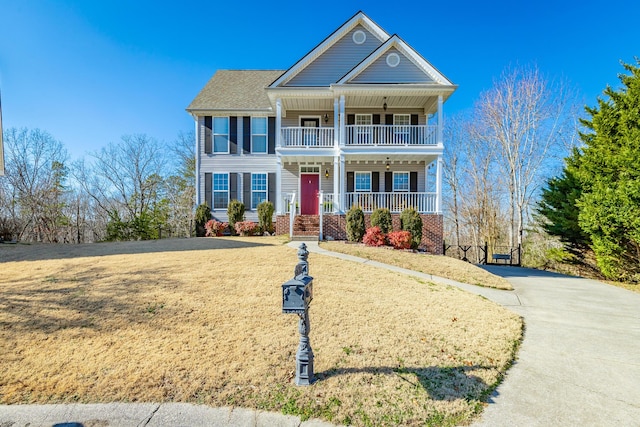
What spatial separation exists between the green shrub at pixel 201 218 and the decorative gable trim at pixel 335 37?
674cm

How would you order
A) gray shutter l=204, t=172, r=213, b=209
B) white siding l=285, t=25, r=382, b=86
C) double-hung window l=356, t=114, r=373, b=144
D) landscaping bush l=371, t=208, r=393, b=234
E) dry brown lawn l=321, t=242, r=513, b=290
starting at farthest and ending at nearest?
gray shutter l=204, t=172, r=213, b=209
white siding l=285, t=25, r=382, b=86
double-hung window l=356, t=114, r=373, b=144
landscaping bush l=371, t=208, r=393, b=234
dry brown lawn l=321, t=242, r=513, b=290

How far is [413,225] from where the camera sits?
12.1 m

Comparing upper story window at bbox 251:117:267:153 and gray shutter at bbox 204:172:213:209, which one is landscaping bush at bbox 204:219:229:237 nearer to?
gray shutter at bbox 204:172:213:209

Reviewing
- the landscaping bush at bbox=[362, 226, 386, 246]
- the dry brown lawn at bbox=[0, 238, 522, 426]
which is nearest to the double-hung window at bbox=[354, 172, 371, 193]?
the landscaping bush at bbox=[362, 226, 386, 246]

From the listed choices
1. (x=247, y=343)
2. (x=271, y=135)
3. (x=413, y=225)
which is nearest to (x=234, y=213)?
(x=271, y=135)

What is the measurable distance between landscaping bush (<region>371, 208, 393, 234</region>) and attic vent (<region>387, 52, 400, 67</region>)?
6.76 metres

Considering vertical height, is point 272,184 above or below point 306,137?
below

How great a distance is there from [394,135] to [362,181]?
8.88ft

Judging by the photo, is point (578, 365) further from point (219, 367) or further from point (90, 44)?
point (90, 44)

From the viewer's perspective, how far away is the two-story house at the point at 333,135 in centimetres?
1323

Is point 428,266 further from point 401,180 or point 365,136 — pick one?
point 365,136

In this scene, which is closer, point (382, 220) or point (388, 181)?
point (382, 220)

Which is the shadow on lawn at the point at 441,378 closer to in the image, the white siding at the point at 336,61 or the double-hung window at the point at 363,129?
the double-hung window at the point at 363,129

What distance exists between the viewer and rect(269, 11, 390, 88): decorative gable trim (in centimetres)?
1407
